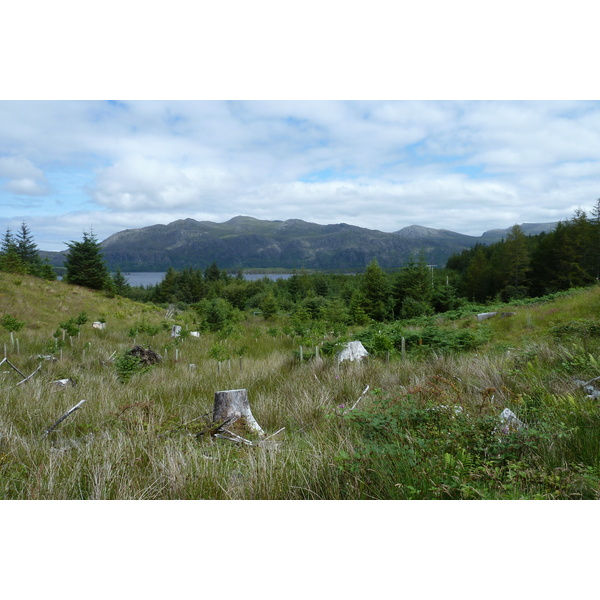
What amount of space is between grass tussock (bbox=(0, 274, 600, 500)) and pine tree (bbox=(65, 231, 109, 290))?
2645cm

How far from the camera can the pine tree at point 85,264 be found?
28484 mm

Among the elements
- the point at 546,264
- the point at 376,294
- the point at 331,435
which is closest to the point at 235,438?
the point at 331,435

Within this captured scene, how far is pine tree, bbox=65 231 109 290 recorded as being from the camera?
2848 centimetres

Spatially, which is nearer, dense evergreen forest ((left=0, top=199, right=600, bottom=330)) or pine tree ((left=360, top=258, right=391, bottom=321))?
dense evergreen forest ((left=0, top=199, right=600, bottom=330))

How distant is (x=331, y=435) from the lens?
2934 mm

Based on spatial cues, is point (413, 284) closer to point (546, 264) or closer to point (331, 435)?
point (546, 264)

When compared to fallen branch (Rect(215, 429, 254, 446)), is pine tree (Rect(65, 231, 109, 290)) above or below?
above

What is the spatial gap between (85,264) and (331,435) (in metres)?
31.8

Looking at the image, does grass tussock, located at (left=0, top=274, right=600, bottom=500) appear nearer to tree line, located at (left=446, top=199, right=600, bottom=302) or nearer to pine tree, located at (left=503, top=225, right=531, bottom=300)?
tree line, located at (left=446, top=199, right=600, bottom=302)

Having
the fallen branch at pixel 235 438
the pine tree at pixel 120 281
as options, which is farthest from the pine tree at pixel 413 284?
the pine tree at pixel 120 281

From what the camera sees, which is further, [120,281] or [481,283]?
[120,281]

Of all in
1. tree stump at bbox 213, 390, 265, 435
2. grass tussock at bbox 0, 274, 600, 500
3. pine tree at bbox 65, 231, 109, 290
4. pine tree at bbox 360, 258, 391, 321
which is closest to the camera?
grass tussock at bbox 0, 274, 600, 500

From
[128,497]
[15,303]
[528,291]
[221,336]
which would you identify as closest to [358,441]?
[128,497]

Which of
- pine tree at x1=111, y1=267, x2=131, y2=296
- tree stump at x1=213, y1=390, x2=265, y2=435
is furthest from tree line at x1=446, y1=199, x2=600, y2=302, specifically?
pine tree at x1=111, y1=267, x2=131, y2=296
